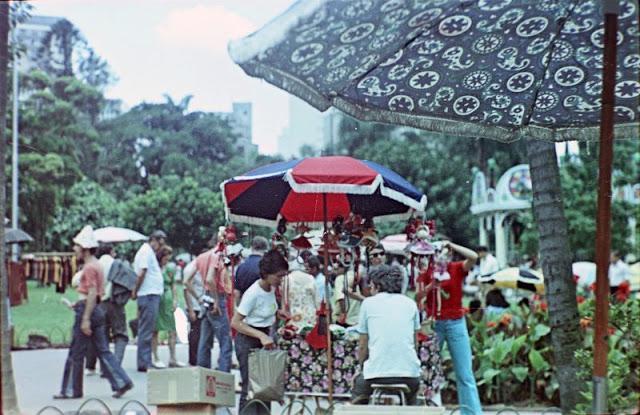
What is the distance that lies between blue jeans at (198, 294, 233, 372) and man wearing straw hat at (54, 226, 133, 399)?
91 cm

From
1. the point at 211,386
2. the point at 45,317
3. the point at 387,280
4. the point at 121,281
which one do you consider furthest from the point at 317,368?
the point at 45,317

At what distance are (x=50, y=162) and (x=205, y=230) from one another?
283 inches

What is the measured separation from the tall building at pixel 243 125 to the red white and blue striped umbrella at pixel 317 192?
16078mm

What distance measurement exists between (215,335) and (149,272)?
5.28 ft

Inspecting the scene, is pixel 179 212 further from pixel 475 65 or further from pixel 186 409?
pixel 475 65

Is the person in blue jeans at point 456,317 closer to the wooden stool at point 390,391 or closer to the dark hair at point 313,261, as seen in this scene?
the dark hair at point 313,261

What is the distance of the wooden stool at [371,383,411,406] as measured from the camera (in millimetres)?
6887

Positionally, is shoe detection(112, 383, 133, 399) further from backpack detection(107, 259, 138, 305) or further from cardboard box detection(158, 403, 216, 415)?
cardboard box detection(158, 403, 216, 415)

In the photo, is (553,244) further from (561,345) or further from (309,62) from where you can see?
(309,62)

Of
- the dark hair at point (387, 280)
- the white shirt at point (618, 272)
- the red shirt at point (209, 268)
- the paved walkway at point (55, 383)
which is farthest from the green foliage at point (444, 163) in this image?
the dark hair at point (387, 280)

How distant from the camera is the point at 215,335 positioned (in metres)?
11.9

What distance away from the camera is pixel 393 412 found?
556cm

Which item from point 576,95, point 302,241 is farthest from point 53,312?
point 576,95

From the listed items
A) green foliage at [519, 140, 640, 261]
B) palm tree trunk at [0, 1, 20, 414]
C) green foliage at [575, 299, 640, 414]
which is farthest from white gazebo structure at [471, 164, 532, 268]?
palm tree trunk at [0, 1, 20, 414]
